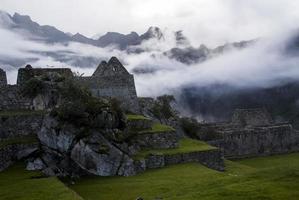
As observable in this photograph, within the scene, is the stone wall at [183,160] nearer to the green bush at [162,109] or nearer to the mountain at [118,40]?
the green bush at [162,109]

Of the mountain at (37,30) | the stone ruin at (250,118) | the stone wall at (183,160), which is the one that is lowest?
the stone wall at (183,160)

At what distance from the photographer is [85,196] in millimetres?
25016

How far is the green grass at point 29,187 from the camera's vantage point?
70.4 ft

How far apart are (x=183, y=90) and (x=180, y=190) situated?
71170 millimetres

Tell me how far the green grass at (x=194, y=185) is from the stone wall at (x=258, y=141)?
20.2 meters

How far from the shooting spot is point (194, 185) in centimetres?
2353

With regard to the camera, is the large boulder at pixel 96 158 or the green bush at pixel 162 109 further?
the green bush at pixel 162 109

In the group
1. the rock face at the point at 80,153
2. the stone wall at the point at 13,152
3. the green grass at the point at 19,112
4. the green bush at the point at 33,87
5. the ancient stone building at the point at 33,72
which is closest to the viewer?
the stone wall at the point at 13,152

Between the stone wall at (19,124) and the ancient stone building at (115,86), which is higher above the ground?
the ancient stone building at (115,86)

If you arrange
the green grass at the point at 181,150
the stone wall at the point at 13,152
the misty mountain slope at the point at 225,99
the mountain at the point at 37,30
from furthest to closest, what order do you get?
the misty mountain slope at the point at 225,99 < the mountain at the point at 37,30 < the green grass at the point at 181,150 < the stone wall at the point at 13,152

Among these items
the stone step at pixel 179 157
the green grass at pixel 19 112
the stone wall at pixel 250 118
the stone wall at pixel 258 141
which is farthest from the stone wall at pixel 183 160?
the stone wall at pixel 250 118

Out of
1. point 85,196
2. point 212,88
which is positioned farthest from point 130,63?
point 85,196

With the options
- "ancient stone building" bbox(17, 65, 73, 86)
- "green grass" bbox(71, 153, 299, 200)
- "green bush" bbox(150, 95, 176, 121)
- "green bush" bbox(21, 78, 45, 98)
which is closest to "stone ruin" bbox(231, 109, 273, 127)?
"green bush" bbox(150, 95, 176, 121)

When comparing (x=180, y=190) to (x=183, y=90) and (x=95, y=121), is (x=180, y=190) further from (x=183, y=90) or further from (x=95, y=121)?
(x=183, y=90)
